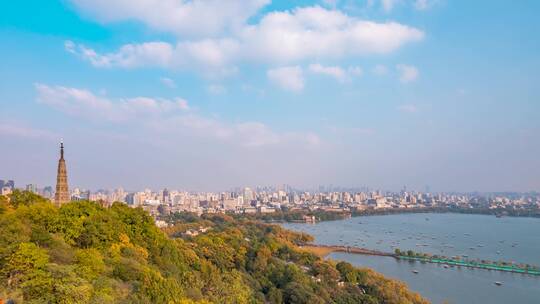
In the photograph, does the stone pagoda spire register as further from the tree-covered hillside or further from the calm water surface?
the calm water surface

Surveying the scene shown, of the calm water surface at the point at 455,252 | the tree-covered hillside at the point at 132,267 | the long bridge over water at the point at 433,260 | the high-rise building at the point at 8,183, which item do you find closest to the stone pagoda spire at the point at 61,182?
the tree-covered hillside at the point at 132,267

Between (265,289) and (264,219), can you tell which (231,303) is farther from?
(264,219)

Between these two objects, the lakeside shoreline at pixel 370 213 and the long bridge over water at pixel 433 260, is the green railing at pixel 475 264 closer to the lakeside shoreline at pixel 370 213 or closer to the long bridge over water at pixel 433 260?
the long bridge over water at pixel 433 260

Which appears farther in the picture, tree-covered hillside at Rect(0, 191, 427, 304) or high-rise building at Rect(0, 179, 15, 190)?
high-rise building at Rect(0, 179, 15, 190)

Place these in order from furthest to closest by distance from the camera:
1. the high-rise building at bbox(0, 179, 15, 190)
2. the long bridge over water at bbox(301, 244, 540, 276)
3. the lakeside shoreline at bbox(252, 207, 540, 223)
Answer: the lakeside shoreline at bbox(252, 207, 540, 223), the high-rise building at bbox(0, 179, 15, 190), the long bridge over water at bbox(301, 244, 540, 276)

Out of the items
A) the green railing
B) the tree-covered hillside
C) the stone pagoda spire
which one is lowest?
the green railing

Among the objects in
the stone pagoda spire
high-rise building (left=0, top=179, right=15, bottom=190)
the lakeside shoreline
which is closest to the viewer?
the stone pagoda spire

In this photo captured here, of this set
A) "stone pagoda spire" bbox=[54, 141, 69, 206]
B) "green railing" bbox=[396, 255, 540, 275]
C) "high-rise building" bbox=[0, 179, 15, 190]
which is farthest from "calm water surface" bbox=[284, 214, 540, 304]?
"high-rise building" bbox=[0, 179, 15, 190]
